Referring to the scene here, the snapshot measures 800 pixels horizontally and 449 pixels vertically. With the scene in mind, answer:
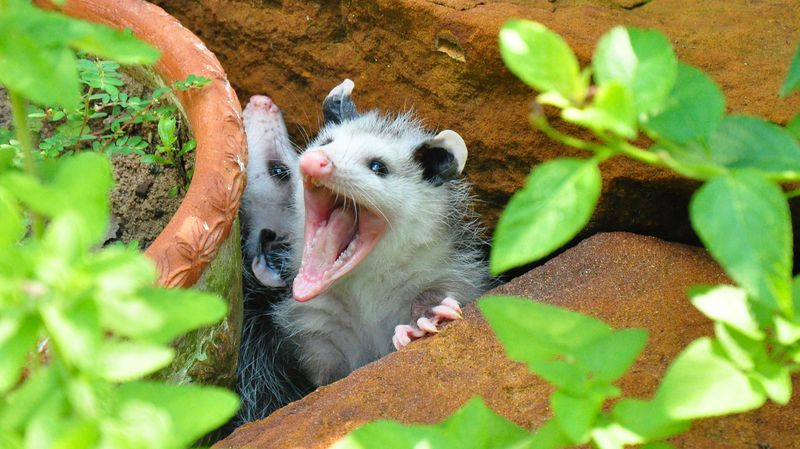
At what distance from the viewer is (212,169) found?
6.66ft

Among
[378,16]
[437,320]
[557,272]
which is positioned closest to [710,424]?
[557,272]

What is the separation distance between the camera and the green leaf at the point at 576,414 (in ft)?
3.00

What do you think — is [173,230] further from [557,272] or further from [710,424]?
[710,424]

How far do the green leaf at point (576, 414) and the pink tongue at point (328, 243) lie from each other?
153cm

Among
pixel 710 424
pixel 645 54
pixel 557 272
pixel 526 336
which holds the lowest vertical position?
pixel 557 272

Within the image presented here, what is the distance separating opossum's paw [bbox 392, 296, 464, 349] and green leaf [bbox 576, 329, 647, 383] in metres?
1.11

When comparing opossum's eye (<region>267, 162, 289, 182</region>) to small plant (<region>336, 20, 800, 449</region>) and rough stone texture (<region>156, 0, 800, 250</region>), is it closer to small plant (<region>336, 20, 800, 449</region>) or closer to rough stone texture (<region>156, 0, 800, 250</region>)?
rough stone texture (<region>156, 0, 800, 250</region>)

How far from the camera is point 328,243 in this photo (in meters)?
2.48

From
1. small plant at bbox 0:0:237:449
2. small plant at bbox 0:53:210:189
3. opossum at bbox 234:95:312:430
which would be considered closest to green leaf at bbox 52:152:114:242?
small plant at bbox 0:0:237:449

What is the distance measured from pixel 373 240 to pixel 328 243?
0.13m

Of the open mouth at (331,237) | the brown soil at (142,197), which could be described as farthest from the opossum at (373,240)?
the brown soil at (142,197)

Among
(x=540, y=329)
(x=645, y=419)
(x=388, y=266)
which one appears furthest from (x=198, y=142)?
(x=645, y=419)

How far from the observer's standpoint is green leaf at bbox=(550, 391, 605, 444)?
0.92m

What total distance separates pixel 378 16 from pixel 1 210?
1.92 meters
